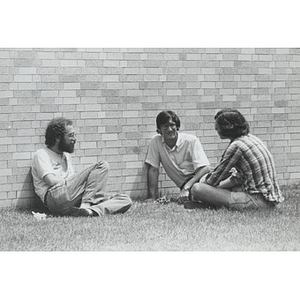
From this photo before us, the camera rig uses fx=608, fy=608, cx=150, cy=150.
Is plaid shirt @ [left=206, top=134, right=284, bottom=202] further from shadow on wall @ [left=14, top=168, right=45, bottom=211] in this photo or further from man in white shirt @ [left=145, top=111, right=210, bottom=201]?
shadow on wall @ [left=14, top=168, right=45, bottom=211]

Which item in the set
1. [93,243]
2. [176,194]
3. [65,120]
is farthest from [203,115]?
[93,243]

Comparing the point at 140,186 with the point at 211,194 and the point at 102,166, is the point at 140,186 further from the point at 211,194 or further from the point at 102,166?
the point at 211,194

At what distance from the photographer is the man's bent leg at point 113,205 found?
7.32 meters

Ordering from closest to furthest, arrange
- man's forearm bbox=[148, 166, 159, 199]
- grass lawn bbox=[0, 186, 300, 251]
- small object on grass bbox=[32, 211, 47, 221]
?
grass lawn bbox=[0, 186, 300, 251] → small object on grass bbox=[32, 211, 47, 221] → man's forearm bbox=[148, 166, 159, 199]

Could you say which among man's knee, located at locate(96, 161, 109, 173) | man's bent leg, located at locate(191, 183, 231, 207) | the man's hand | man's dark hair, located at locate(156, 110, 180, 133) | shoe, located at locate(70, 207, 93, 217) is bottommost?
shoe, located at locate(70, 207, 93, 217)

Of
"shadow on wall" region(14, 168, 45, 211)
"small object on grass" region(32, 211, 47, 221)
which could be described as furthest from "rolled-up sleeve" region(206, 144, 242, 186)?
"shadow on wall" region(14, 168, 45, 211)

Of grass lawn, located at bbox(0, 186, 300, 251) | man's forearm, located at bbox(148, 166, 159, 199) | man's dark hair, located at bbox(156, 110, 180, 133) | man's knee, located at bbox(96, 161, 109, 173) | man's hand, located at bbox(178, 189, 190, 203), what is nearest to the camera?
grass lawn, located at bbox(0, 186, 300, 251)

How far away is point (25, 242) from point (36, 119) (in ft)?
7.17

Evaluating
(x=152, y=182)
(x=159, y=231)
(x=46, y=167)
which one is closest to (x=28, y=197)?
(x=46, y=167)

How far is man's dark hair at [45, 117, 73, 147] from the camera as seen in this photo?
770 centimetres

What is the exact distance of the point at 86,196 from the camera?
7.46 m

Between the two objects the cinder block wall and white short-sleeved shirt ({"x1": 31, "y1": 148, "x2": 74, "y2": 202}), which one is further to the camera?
the cinder block wall

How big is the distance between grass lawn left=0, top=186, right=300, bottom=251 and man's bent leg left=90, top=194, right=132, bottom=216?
11 centimetres

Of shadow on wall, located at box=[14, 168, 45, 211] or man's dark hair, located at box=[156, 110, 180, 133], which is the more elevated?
man's dark hair, located at box=[156, 110, 180, 133]
